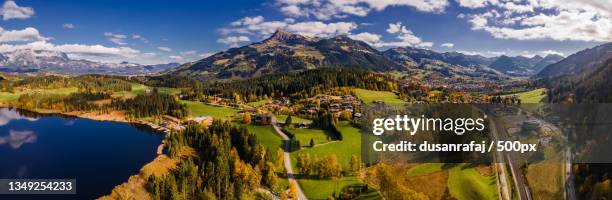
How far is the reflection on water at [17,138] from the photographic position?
4887 inches

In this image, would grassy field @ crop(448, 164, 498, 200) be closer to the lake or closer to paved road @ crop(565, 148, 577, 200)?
paved road @ crop(565, 148, 577, 200)

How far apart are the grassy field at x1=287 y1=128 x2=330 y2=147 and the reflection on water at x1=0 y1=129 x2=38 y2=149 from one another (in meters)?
81.6

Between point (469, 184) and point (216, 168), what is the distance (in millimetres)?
51313

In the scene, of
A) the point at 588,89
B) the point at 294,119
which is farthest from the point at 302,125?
the point at 588,89

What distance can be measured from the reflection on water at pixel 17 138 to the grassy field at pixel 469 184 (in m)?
119

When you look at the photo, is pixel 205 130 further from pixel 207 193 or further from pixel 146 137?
pixel 207 193

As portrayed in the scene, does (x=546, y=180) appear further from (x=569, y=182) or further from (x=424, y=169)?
(x=424, y=169)

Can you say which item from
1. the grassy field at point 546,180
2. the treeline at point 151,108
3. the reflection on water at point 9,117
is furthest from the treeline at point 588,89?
the reflection on water at point 9,117

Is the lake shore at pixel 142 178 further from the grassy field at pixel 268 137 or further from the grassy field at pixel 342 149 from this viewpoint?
the grassy field at pixel 342 149

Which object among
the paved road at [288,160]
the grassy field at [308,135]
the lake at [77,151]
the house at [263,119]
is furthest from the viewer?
the house at [263,119]

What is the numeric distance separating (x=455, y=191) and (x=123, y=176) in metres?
68.4

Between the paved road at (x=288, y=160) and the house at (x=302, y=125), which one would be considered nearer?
the paved road at (x=288, y=160)

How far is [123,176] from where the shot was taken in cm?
8875

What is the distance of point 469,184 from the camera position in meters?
77.6
